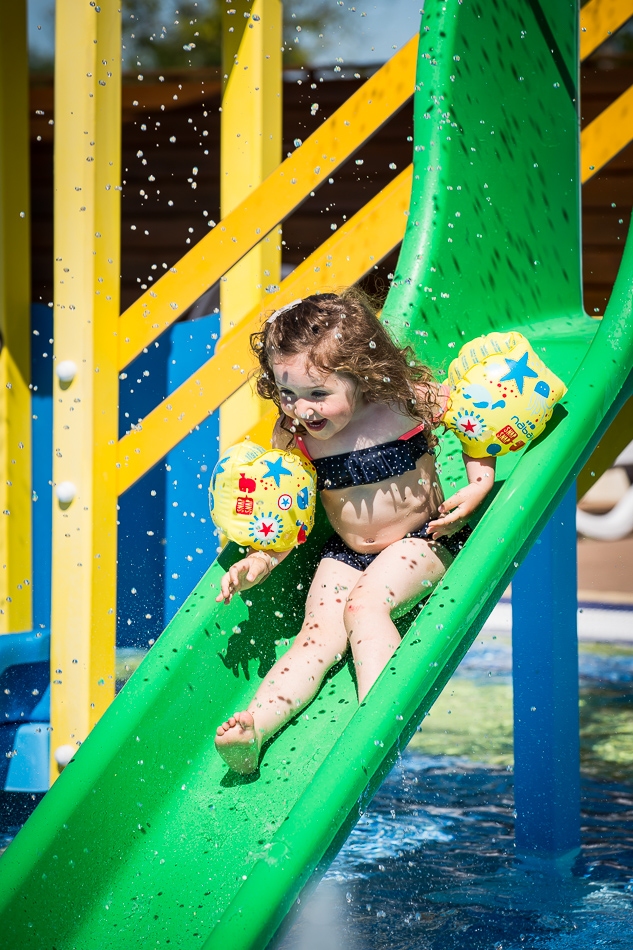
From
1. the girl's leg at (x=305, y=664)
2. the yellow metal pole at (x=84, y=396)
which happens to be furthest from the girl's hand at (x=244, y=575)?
the yellow metal pole at (x=84, y=396)

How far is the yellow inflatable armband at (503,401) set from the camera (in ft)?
7.19

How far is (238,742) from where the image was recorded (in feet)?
6.73

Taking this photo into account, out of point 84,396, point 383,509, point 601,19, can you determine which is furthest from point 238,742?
point 601,19

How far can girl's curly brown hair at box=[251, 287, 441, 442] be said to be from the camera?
2.24 meters

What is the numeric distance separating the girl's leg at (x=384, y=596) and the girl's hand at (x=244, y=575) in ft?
0.60

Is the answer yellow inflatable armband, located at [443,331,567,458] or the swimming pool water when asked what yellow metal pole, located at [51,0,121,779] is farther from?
yellow inflatable armband, located at [443,331,567,458]

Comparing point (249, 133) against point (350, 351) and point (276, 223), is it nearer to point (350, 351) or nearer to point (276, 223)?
point (276, 223)

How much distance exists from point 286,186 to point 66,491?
1138 mm

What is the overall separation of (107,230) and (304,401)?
115 cm

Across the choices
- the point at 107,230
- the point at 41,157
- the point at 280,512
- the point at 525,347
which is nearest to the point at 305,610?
the point at 280,512

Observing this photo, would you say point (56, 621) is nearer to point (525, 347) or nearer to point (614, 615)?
point (525, 347)

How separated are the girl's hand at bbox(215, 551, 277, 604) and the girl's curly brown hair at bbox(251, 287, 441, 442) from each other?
0.32 meters

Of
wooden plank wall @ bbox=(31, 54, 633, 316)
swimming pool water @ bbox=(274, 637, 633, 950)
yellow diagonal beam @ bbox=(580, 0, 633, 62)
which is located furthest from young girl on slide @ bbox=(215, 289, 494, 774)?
wooden plank wall @ bbox=(31, 54, 633, 316)

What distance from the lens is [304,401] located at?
7.38ft
